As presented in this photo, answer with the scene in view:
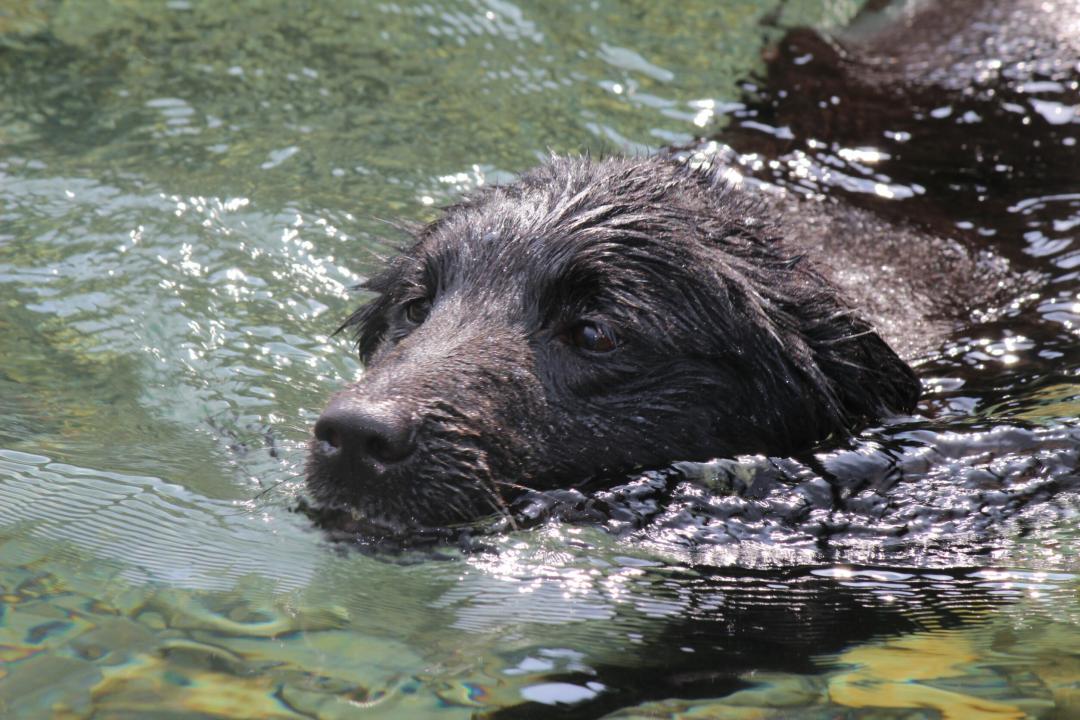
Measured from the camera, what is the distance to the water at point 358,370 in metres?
3.39

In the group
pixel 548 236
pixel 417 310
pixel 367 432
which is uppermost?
pixel 548 236

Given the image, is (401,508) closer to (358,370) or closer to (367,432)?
(367,432)

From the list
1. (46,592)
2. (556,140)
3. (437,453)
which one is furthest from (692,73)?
(46,592)

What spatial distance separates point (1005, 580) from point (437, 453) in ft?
5.79

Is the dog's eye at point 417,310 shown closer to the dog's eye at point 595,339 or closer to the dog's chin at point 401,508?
the dog's eye at point 595,339

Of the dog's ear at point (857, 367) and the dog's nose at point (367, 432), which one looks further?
the dog's ear at point (857, 367)

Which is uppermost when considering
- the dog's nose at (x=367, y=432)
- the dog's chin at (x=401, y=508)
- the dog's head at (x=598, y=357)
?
the dog's head at (x=598, y=357)

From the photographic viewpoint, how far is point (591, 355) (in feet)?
14.4

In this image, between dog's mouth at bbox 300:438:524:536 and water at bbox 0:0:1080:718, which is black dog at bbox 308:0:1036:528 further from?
water at bbox 0:0:1080:718

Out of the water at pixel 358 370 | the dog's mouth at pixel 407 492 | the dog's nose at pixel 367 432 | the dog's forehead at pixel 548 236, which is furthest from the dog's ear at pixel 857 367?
the dog's nose at pixel 367 432

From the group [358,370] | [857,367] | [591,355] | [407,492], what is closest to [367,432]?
[407,492]

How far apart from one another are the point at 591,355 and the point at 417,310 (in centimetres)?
85

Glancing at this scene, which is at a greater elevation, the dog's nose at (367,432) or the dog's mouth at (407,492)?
the dog's nose at (367,432)

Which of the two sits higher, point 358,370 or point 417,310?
point 417,310
